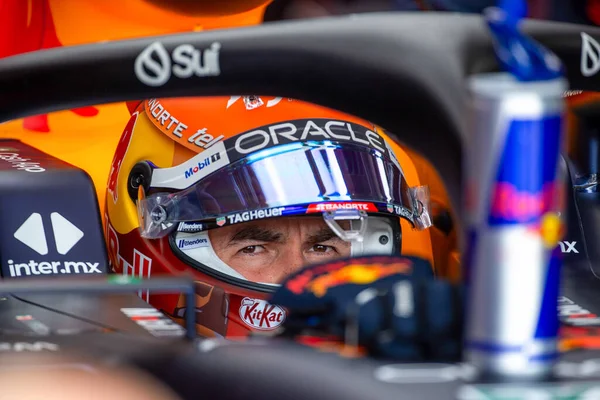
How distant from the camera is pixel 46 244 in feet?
6.41

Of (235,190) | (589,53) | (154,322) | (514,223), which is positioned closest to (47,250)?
(235,190)

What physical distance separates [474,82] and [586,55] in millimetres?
244

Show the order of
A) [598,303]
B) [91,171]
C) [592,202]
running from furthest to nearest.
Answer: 1. [91,171]
2. [592,202]
3. [598,303]

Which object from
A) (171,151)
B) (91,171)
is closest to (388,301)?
(171,151)

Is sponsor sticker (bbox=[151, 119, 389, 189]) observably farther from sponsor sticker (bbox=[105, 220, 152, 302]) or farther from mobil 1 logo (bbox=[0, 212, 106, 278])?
mobil 1 logo (bbox=[0, 212, 106, 278])

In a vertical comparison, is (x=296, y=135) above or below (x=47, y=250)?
above

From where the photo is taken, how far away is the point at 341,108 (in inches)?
37.1

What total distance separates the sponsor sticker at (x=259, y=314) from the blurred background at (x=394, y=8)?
2.54 ft

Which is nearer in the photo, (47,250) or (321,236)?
(47,250)

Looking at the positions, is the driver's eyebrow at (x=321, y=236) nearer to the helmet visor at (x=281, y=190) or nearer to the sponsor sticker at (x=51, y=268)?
the helmet visor at (x=281, y=190)

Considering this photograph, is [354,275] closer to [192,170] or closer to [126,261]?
[192,170]

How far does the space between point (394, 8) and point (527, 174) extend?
2.04m

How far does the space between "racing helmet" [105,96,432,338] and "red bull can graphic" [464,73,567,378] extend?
124cm

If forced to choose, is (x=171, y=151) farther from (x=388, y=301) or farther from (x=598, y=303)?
(x=388, y=301)
